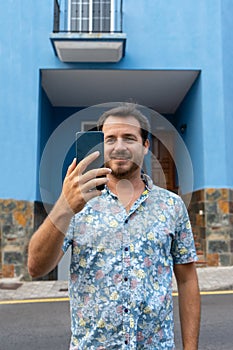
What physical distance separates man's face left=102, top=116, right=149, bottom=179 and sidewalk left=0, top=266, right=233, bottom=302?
5.15 m

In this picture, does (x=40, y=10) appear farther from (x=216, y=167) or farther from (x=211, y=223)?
(x=211, y=223)

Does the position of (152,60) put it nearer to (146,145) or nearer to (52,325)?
(52,325)

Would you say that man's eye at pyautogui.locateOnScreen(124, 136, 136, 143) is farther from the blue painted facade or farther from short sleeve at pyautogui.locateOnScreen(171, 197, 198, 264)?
the blue painted facade

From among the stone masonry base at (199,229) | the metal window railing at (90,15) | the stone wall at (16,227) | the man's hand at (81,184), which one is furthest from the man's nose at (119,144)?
the metal window railing at (90,15)

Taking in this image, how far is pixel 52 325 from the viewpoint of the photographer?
14.1 ft

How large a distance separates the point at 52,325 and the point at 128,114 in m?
3.72

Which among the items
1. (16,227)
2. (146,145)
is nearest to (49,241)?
(146,145)

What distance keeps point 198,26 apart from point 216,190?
4117mm

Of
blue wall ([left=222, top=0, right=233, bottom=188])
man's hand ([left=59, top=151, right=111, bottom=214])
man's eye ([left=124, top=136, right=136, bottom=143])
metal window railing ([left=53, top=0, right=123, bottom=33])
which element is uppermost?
metal window railing ([left=53, top=0, right=123, bottom=33])

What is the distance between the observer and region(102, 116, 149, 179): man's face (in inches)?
45.9

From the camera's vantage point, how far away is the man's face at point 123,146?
45.9 inches

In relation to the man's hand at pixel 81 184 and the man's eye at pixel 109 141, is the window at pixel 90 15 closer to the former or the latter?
the man's eye at pixel 109 141

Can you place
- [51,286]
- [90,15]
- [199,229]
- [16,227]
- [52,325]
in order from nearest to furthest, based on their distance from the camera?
[52,325] < [51,286] < [16,227] < [199,229] < [90,15]

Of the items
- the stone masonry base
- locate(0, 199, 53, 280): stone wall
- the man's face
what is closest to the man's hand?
the man's face
